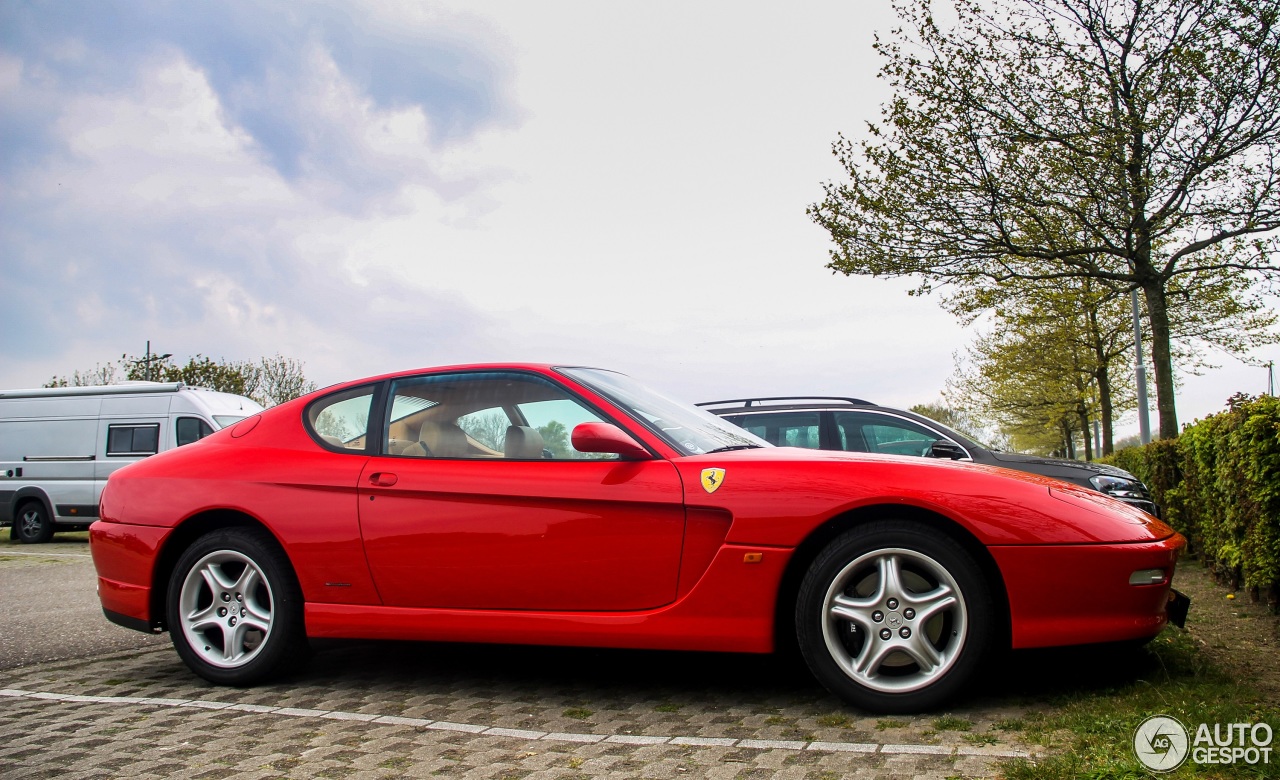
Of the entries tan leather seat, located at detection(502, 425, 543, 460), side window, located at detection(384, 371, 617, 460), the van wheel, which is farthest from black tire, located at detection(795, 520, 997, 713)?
the van wheel

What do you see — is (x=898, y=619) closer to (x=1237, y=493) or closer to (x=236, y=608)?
(x=236, y=608)

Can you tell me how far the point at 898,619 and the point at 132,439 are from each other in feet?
53.2

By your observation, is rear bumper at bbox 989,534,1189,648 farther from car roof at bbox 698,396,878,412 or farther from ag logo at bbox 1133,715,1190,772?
car roof at bbox 698,396,878,412

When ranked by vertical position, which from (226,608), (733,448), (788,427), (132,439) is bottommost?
(226,608)

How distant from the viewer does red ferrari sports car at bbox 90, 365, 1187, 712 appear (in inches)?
144

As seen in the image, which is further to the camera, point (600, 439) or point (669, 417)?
point (669, 417)

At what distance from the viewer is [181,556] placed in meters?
4.77

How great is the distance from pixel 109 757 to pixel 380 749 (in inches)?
37.0

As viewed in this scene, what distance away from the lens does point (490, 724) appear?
3812 mm

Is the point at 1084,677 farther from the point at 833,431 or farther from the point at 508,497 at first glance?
the point at 833,431

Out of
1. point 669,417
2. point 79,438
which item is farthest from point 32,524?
point 669,417

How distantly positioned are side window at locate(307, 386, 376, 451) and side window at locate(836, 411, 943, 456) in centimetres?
522

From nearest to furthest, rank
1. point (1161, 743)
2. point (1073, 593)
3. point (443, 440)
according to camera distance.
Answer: point (1161, 743) < point (1073, 593) < point (443, 440)

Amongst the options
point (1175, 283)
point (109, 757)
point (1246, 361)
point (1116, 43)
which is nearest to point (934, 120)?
point (1116, 43)
